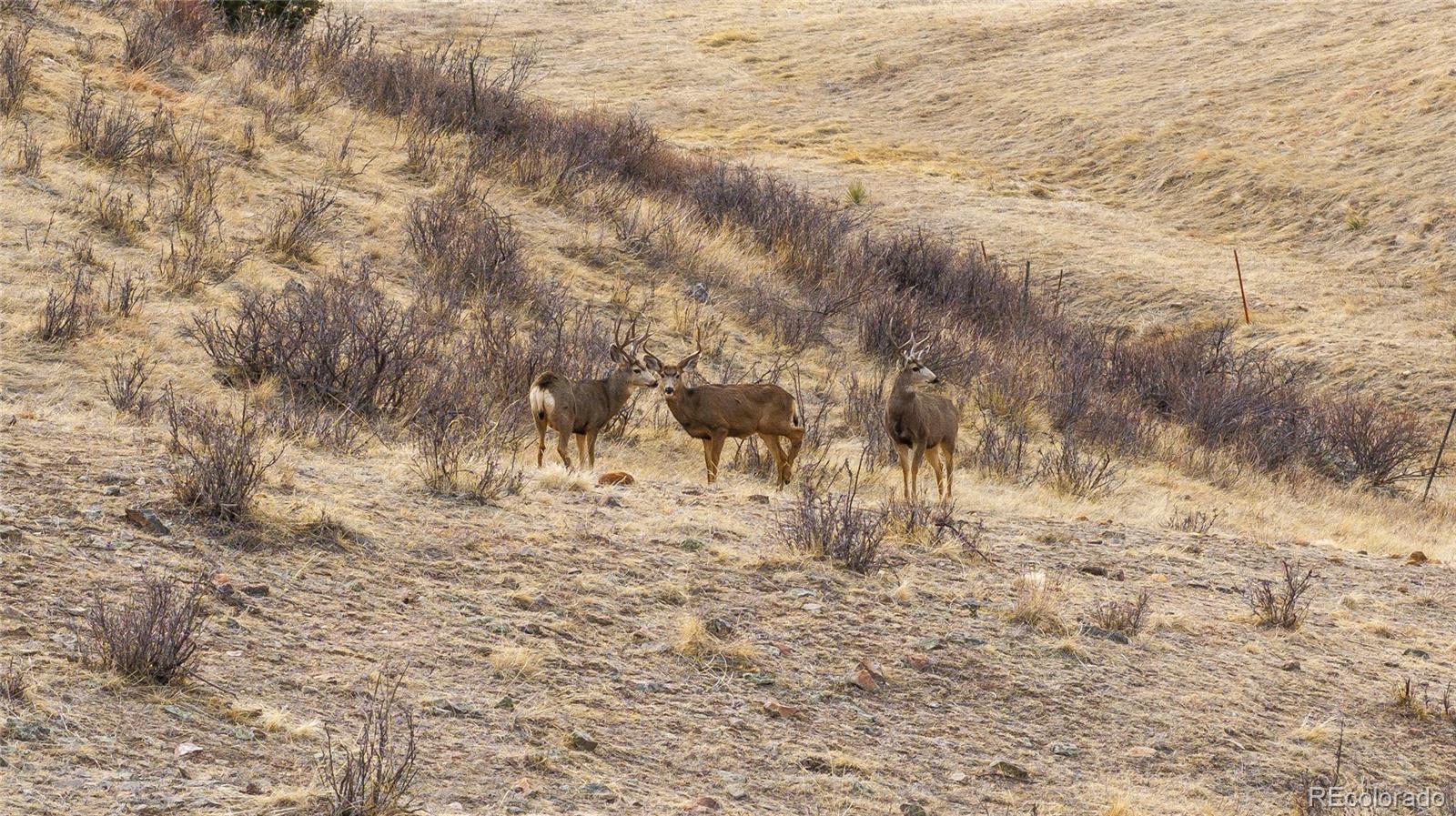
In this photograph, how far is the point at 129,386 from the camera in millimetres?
10164

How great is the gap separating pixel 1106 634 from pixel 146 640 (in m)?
4.70

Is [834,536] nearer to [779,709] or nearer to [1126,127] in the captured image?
[779,709]

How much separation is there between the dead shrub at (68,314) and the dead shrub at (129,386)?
452 millimetres

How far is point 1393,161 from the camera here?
106ft

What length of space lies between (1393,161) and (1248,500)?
2007 centimetres

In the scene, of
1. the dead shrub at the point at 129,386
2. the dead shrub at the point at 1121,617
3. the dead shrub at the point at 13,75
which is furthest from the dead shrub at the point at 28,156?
the dead shrub at the point at 1121,617

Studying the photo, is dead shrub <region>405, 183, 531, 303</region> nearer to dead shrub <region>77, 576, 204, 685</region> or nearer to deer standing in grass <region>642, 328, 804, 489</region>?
deer standing in grass <region>642, 328, 804, 489</region>

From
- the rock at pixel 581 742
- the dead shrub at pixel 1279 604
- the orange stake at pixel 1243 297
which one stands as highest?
the rock at pixel 581 742

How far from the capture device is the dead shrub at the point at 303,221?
15.2 metres

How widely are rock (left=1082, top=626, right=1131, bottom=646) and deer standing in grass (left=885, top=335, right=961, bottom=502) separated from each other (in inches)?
149

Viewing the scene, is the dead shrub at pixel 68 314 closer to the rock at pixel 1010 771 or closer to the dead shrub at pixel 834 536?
the dead shrub at pixel 834 536

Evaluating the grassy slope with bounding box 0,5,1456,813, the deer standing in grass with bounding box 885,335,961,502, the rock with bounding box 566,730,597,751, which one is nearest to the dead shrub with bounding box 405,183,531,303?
the deer standing in grass with bounding box 885,335,961,502

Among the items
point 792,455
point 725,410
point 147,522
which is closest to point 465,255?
point 725,410

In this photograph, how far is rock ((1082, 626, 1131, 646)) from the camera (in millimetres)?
7828
